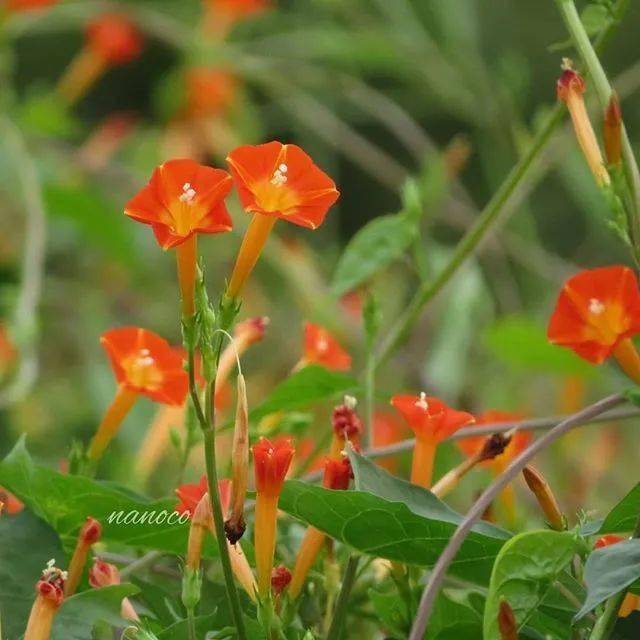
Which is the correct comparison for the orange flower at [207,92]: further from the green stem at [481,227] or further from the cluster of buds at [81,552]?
the cluster of buds at [81,552]

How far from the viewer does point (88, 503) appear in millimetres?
495

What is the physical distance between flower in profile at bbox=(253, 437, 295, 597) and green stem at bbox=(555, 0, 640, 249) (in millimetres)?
146

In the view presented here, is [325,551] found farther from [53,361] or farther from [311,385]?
[53,361]

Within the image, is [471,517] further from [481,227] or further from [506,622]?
[481,227]

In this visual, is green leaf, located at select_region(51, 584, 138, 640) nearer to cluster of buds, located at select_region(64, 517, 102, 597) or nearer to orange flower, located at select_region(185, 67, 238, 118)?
cluster of buds, located at select_region(64, 517, 102, 597)

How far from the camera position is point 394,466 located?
110 cm

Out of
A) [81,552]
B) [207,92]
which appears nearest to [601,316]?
[81,552]

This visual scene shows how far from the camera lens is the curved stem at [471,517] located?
399mm

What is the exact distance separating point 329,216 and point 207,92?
280 mm

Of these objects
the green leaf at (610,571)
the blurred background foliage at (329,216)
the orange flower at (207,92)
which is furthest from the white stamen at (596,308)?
the orange flower at (207,92)

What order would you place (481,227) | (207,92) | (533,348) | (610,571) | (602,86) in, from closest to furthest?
(610,571) → (602,86) → (481,227) → (533,348) → (207,92)

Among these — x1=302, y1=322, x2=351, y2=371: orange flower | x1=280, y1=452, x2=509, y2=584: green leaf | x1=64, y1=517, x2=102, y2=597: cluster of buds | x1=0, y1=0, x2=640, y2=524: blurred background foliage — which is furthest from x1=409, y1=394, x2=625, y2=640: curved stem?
x1=0, y1=0, x2=640, y2=524: blurred background foliage

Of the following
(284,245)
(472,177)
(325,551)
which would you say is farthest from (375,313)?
(472,177)

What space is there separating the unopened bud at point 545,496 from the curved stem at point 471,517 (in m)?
0.02
